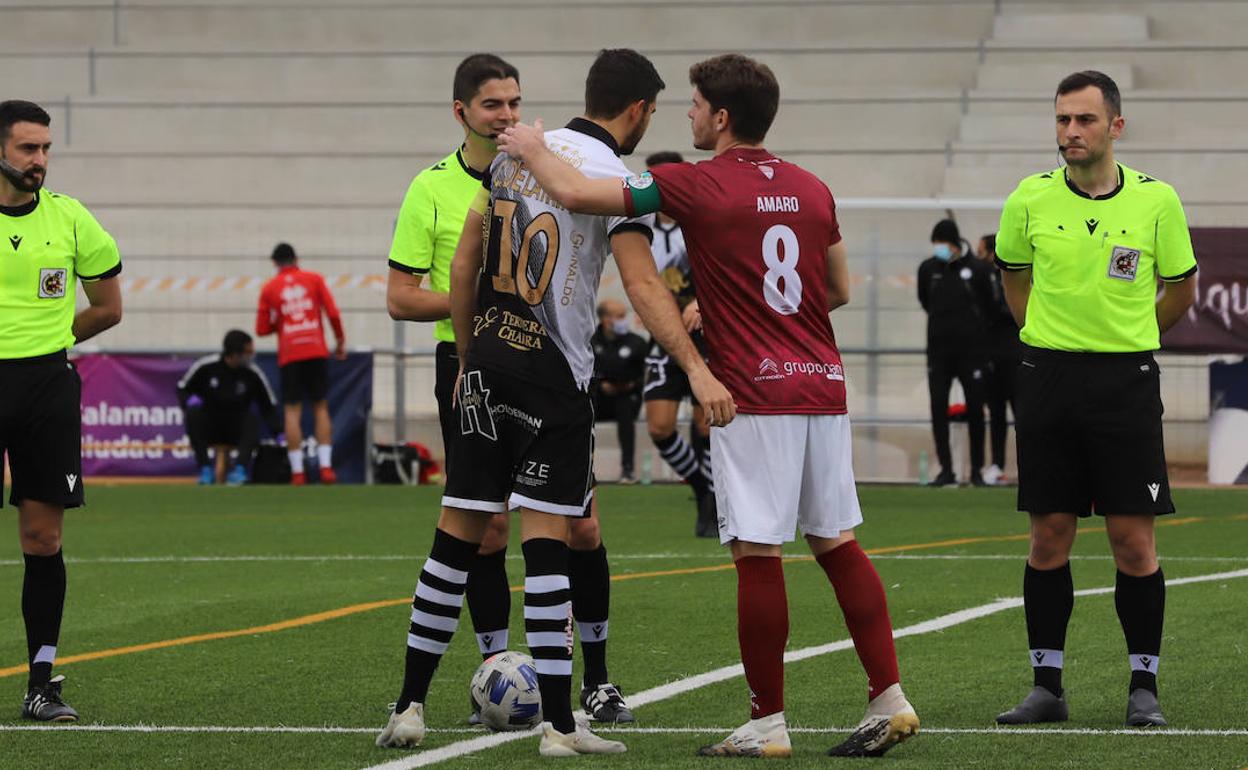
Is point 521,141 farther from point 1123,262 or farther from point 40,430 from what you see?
point 40,430

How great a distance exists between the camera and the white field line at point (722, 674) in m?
6.23

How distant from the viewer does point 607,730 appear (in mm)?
6789

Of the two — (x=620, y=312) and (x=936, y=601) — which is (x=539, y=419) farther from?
(x=620, y=312)

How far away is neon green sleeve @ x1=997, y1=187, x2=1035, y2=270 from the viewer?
23.3 feet

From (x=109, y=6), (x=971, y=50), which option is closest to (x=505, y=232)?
(x=971, y=50)

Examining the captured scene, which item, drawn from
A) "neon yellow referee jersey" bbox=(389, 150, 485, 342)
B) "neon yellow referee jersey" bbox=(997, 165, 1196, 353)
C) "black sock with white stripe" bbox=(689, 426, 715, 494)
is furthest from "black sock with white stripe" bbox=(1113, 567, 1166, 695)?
"black sock with white stripe" bbox=(689, 426, 715, 494)

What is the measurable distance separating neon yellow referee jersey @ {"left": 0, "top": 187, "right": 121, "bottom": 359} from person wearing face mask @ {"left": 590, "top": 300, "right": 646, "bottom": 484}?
41.1 ft

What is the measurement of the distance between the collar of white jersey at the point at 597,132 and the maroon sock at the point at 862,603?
4.37 feet

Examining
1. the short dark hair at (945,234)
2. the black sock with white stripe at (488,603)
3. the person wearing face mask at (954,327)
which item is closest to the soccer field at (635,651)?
the black sock with white stripe at (488,603)

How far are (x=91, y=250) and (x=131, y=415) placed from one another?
13499 mm

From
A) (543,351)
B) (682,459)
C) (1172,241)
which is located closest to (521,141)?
(543,351)

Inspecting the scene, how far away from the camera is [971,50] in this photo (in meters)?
27.1

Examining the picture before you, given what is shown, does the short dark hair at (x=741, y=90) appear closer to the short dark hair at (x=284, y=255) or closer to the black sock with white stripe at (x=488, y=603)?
the black sock with white stripe at (x=488, y=603)

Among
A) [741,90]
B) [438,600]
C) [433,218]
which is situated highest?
[741,90]
